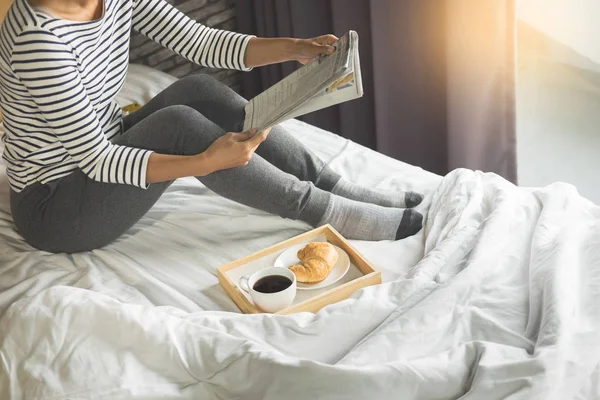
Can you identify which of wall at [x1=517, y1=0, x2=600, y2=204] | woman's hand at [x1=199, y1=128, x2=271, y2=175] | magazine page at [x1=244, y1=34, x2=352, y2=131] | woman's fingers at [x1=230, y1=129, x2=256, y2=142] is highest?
magazine page at [x1=244, y1=34, x2=352, y2=131]

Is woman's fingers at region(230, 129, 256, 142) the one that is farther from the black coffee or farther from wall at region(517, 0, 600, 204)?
wall at region(517, 0, 600, 204)

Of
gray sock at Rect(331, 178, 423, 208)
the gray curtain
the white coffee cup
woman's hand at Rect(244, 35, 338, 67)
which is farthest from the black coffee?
the gray curtain

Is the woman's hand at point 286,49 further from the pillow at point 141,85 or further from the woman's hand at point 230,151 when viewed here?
the pillow at point 141,85

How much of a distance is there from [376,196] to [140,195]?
53cm

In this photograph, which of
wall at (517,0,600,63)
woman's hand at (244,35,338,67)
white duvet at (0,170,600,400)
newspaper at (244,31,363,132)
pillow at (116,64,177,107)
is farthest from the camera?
wall at (517,0,600,63)

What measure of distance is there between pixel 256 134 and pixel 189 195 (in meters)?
0.44

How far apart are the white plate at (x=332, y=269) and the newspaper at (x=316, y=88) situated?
0.27 meters

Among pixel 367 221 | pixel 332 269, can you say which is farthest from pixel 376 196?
pixel 332 269

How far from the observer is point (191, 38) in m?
1.74

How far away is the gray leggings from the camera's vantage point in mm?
1511

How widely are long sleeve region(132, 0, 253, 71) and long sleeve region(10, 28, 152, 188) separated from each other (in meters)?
0.36

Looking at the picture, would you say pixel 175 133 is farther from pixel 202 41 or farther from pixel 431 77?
pixel 431 77

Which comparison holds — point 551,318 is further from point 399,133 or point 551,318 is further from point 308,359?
point 399,133

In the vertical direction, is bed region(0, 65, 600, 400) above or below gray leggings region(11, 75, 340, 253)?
below
